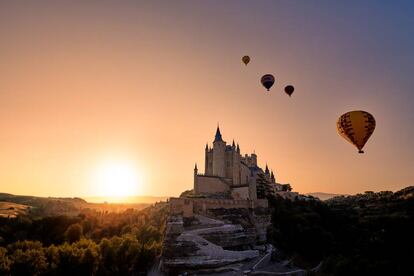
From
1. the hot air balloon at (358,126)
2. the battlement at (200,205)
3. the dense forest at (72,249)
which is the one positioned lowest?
the dense forest at (72,249)

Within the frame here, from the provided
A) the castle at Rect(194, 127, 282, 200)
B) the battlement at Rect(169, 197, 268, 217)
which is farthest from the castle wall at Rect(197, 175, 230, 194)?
the battlement at Rect(169, 197, 268, 217)

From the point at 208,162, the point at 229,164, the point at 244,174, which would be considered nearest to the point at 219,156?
the point at 229,164

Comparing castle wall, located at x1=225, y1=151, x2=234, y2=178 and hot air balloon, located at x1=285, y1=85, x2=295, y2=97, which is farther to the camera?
castle wall, located at x1=225, y1=151, x2=234, y2=178

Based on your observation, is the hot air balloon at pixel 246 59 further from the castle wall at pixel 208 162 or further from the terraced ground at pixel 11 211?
the terraced ground at pixel 11 211

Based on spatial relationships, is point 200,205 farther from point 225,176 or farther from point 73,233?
point 73,233

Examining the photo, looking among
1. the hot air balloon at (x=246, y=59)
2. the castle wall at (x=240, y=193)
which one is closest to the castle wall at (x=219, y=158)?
the castle wall at (x=240, y=193)

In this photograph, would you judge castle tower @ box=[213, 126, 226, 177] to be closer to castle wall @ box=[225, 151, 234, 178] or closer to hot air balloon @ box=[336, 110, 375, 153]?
castle wall @ box=[225, 151, 234, 178]

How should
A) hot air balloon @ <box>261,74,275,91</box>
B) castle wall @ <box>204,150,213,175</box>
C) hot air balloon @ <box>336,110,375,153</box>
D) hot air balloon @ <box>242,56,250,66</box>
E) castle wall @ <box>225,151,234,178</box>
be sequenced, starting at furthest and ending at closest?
castle wall @ <box>204,150,213,175</box>, castle wall @ <box>225,151,234,178</box>, hot air balloon @ <box>242,56,250,66</box>, hot air balloon @ <box>261,74,275,91</box>, hot air balloon @ <box>336,110,375,153</box>
